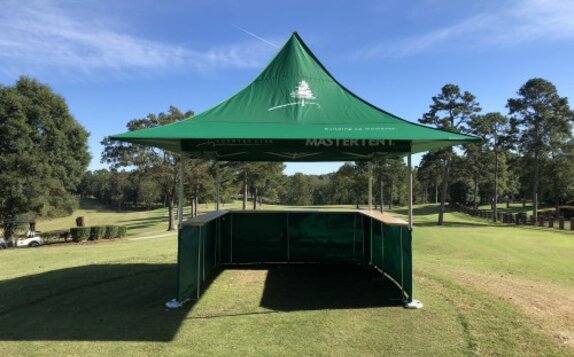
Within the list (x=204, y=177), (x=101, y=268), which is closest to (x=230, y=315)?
(x=101, y=268)

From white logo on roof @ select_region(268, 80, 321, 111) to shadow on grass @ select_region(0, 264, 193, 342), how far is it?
3891 mm

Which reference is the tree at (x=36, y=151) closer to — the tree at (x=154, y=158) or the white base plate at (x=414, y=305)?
the tree at (x=154, y=158)

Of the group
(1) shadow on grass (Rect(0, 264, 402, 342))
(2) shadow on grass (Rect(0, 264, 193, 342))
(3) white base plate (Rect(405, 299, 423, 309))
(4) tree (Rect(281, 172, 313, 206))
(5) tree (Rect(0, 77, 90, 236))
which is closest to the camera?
(2) shadow on grass (Rect(0, 264, 193, 342))

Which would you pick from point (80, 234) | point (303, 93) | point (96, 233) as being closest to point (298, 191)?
point (96, 233)

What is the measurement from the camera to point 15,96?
2941 cm

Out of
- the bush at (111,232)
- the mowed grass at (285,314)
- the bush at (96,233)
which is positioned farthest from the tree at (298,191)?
the mowed grass at (285,314)

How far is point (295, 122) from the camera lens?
7.42 metres

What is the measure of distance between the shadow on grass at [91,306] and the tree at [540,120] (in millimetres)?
40389

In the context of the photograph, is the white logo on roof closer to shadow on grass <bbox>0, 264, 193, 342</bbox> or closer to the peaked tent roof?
the peaked tent roof

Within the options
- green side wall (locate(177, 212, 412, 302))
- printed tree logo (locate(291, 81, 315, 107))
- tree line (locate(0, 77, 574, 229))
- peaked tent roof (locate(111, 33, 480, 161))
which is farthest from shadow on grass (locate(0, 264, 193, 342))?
tree line (locate(0, 77, 574, 229))

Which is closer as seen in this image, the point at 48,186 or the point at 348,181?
the point at 48,186

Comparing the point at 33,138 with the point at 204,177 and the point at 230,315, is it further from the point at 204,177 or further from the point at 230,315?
the point at 230,315

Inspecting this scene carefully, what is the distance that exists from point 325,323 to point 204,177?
3151cm

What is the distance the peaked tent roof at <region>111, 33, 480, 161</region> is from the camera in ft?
22.2
